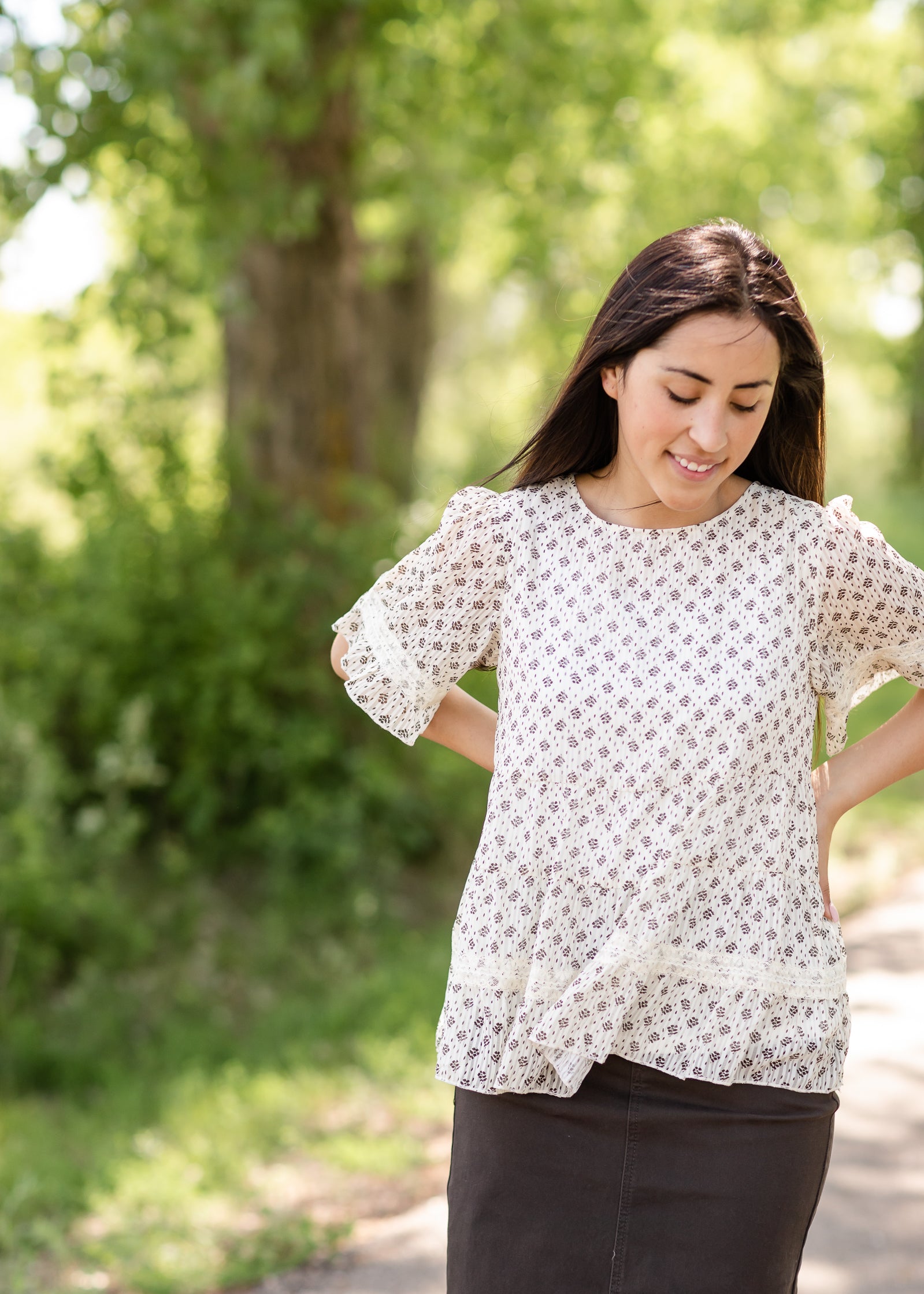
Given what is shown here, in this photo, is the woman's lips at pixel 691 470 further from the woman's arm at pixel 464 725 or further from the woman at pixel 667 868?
the woman's arm at pixel 464 725

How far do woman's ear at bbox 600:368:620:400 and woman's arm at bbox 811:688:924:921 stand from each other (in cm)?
68

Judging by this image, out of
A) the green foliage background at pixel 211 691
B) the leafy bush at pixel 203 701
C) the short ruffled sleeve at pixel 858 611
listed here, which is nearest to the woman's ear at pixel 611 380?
the short ruffled sleeve at pixel 858 611

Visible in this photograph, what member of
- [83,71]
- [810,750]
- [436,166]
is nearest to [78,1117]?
[810,750]

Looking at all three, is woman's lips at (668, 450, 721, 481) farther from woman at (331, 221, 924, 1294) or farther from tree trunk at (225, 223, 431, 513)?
tree trunk at (225, 223, 431, 513)

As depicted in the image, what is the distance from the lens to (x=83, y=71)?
6.13 meters

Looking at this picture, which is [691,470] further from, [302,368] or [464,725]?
[302,368]

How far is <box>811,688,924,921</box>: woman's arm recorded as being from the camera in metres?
2.19

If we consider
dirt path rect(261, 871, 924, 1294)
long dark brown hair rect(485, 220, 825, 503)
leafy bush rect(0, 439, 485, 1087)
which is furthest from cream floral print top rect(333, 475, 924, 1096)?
leafy bush rect(0, 439, 485, 1087)

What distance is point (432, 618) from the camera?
2160 mm

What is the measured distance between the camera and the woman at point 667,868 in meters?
1.91

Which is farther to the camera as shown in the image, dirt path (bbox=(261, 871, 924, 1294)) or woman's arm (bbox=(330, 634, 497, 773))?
dirt path (bbox=(261, 871, 924, 1294))

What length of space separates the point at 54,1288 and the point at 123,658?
369 centimetres

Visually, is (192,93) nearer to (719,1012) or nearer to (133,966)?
(133,966)

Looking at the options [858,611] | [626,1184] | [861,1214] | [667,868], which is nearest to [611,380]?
[858,611]
